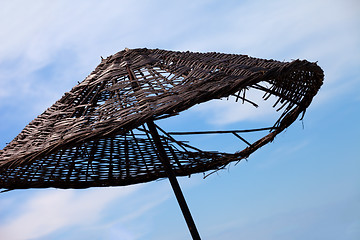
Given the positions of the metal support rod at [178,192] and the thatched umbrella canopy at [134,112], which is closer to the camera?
the thatched umbrella canopy at [134,112]

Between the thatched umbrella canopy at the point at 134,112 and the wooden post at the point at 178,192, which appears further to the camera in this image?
the wooden post at the point at 178,192

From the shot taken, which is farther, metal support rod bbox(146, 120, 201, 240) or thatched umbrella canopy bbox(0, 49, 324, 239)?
metal support rod bbox(146, 120, 201, 240)

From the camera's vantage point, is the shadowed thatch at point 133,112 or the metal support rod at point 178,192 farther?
the metal support rod at point 178,192

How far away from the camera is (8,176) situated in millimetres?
2576

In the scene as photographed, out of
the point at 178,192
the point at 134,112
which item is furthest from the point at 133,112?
the point at 178,192

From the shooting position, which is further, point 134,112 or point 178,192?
point 178,192

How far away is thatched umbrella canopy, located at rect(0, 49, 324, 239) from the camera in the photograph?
1.94m

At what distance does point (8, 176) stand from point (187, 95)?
1178 mm

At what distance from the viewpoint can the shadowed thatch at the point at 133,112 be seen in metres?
1.94

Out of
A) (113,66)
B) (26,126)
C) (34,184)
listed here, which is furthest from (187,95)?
(34,184)

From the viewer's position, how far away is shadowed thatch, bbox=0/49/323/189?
6.36ft

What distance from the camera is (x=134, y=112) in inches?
76.2

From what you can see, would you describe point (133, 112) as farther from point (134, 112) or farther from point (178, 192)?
point (178, 192)

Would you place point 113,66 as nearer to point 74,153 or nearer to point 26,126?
point 26,126
